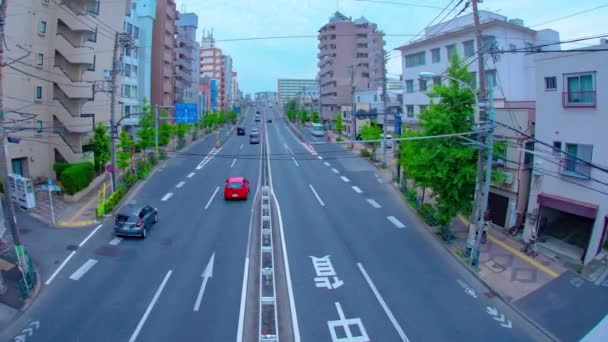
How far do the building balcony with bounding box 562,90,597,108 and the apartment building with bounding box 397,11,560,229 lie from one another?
2.58 metres

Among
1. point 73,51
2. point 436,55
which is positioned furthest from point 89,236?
point 436,55

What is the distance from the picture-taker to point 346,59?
9450 centimetres

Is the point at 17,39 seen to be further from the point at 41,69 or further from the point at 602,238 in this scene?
the point at 602,238

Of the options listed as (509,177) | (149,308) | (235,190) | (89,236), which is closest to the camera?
(149,308)

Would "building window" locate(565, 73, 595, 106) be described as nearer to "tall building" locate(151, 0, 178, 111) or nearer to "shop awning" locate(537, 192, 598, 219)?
"shop awning" locate(537, 192, 598, 219)

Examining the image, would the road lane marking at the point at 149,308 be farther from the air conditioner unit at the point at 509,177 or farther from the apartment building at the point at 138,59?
the apartment building at the point at 138,59

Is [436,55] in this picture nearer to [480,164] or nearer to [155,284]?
[480,164]

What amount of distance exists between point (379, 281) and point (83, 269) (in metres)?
11.9

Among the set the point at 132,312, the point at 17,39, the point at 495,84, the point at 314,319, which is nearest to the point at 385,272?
the point at 314,319

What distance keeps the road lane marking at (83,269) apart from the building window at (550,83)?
2200 centimetres

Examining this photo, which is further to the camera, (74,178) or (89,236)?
(74,178)

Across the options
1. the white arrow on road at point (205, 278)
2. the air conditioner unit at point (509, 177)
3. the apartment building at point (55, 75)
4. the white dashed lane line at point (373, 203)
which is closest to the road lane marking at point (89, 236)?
the white arrow on road at point (205, 278)

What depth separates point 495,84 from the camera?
110 ft

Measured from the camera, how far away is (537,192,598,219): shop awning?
18.0 metres
